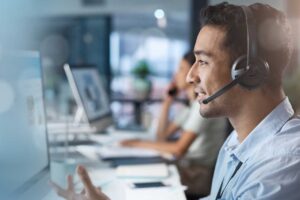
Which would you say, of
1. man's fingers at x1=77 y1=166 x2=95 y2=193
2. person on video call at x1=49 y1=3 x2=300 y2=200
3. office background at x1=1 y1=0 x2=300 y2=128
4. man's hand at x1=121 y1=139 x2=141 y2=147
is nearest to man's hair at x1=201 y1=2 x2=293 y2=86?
person on video call at x1=49 y1=3 x2=300 y2=200

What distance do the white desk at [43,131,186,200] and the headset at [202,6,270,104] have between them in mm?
507

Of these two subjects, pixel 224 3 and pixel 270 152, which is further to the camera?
pixel 224 3

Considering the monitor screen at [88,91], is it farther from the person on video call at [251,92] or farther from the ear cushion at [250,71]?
the ear cushion at [250,71]

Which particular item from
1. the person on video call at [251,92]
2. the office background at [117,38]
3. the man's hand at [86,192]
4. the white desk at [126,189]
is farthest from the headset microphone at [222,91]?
the office background at [117,38]

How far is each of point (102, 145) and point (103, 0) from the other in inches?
99.4

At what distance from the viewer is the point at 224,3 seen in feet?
3.44

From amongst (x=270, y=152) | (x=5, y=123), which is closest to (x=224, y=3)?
(x=270, y=152)

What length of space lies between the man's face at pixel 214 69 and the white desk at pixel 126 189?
41 cm

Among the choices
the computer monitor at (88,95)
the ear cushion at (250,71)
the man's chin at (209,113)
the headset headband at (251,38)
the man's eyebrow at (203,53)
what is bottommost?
the computer monitor at (88,95)

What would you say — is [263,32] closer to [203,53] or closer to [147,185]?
[203,53]

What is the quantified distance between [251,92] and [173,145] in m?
1.16

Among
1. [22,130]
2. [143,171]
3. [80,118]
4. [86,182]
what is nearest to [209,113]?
[86,182]

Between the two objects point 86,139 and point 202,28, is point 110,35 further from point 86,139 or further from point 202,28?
point 202,28

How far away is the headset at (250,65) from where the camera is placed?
96 cm
